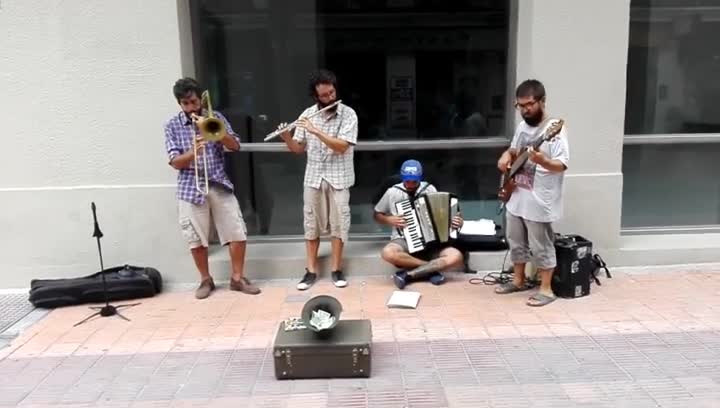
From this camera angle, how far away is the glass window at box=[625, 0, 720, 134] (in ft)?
20.3

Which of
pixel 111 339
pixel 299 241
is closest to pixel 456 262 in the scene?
pixel 299 241

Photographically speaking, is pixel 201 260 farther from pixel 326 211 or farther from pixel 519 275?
pixel 519 275

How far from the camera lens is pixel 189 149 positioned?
197 inches

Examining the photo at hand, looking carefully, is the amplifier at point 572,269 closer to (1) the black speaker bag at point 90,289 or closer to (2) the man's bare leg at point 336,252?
(2) the man's bare leg at point 336,252

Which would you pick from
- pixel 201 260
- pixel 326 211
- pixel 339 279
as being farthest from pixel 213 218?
pixel 339 279

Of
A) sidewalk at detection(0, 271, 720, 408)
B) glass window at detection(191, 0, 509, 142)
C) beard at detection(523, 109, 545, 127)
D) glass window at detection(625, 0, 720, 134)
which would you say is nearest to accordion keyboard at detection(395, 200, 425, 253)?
sidewalk at detection(0, 271, 720, 408)

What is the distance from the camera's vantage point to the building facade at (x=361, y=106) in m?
5.36

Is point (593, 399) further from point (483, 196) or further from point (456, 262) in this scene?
point (483, 196)

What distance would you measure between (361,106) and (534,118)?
2.11 metres

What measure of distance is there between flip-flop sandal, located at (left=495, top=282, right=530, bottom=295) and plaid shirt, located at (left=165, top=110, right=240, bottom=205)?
2.51 meters

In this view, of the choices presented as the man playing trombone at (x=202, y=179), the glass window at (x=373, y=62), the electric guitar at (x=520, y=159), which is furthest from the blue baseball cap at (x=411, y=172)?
the man playing trombone at (x=202, y=179)

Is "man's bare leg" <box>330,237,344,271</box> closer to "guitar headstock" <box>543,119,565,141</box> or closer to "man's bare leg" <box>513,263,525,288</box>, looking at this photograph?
"man's bare leg" <box>513,263,525,288</box>

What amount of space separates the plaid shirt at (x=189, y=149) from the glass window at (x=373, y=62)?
100cm

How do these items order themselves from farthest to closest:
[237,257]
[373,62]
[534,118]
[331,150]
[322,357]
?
[373,62], [237,257], [331,150], [534,118], [322,357]
